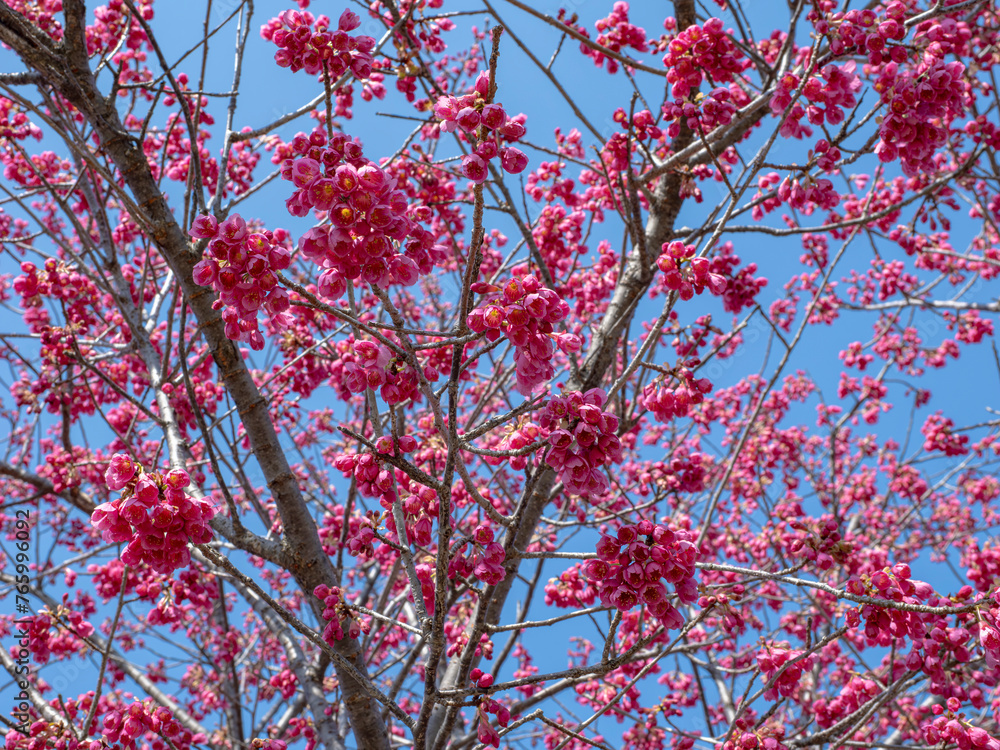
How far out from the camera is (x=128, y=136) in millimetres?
2764

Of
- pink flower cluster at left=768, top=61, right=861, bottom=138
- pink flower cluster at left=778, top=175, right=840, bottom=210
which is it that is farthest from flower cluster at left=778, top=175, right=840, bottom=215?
pink flower cluster at left=768, top=61, right=861, bottom=138

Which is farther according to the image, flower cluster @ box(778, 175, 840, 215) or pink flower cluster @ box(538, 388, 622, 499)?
flower cluster @ box(778, 175, 840, 215)

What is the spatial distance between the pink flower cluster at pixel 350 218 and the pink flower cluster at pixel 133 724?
6.74 ft

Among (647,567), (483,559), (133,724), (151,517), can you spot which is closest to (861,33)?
(647,567)

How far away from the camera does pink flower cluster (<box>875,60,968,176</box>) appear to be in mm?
2328

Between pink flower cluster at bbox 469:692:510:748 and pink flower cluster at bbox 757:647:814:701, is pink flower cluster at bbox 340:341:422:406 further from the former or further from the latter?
pink flower cluster at bbox 757:647:814:701

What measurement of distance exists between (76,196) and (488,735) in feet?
19.7

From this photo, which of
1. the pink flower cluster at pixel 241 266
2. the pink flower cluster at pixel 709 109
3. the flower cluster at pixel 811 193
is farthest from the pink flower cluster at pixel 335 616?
the flower cluster at pixel 811 193

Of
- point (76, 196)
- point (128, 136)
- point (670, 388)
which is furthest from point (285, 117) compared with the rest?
point (76, 196)

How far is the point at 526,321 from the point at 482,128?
499 millimetres

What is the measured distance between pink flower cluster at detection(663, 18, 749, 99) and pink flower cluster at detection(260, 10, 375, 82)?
1.41m

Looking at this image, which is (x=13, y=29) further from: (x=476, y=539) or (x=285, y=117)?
(x=476, y=539)

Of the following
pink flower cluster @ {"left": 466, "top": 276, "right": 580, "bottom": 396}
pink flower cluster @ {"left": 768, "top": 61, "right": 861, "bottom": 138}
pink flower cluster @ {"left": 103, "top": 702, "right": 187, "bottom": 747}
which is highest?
pink flower cluster @ {"left": 768, "top": 61, "right": 861, "bottom": 138}

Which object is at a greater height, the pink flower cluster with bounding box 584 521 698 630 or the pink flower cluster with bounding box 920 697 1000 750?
the pink flower cluster with bounding box 584 521 698 630
